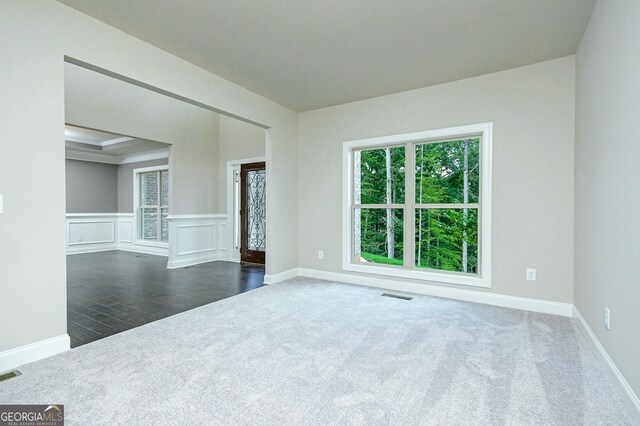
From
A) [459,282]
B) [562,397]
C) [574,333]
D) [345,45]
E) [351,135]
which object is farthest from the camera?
[351,135]

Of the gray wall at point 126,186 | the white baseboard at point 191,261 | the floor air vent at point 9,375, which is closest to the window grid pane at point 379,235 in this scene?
the white baseboard at point 191,261

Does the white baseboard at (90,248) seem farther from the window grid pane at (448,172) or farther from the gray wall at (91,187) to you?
the window grid pane at (448,172)

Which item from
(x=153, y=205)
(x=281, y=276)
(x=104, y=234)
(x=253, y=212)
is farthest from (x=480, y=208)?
(x=104, y=234)

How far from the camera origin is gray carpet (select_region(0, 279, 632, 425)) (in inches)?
65.9

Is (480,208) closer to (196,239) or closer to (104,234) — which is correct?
(196,239)

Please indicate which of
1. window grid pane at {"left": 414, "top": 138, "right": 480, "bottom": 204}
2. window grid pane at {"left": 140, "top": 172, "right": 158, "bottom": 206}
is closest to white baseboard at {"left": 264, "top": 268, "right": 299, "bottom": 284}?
window grid pane at {"left": 414, "top": 138, "right": 480, "bottom": 204}

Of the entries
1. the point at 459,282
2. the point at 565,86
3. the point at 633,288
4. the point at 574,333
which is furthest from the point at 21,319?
the point at 565,86

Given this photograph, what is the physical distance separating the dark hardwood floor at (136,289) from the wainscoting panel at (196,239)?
29cm

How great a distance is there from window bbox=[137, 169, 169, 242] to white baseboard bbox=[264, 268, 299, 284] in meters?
3.95

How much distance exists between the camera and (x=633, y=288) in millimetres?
1689

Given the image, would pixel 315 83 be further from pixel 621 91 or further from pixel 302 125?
pixel 621 91

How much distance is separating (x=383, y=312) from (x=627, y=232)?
2.06 m

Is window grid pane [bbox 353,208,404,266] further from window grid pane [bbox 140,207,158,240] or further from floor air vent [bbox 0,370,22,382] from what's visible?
window grid pane [bbox 140,207,158,240]

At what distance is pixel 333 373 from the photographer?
2.08m
